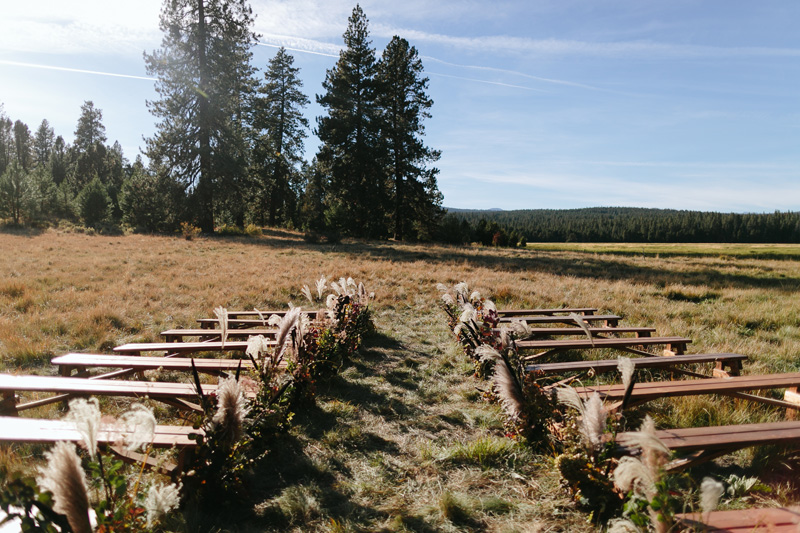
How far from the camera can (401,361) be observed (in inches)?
258

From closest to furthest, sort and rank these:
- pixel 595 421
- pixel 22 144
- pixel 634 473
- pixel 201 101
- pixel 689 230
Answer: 1. pixel 634 473
2. pixel 595 421
3. pixel 201 101
4. pixel 22 144
5. pixel 689 230

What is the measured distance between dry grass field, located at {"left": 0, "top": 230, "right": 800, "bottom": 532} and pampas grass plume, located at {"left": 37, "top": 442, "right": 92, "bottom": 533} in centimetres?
127

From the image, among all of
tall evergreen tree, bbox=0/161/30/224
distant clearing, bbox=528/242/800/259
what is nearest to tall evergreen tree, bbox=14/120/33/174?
tall evergreen tree, bbox=0/161/30/224

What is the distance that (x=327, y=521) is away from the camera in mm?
2781

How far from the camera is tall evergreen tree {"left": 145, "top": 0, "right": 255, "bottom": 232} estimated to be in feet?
93.0

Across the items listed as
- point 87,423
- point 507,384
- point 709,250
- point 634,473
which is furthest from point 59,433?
point 709,250

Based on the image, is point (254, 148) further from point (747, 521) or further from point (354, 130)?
point (747, 521)

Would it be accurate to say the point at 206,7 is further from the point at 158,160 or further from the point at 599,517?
the point at 599,517

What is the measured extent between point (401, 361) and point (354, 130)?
101ft

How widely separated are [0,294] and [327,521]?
10763 mm

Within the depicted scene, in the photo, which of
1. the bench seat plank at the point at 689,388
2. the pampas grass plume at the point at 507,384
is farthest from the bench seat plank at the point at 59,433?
the bench seat plank at the point at 689,388

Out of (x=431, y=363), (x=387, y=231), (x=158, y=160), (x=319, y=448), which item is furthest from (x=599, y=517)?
(x=387, y=231)

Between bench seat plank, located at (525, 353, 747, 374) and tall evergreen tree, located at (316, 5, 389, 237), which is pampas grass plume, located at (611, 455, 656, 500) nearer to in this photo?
bench seat plank, located at (525, 353, 747, 374)

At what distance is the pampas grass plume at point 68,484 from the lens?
59.2 inches
